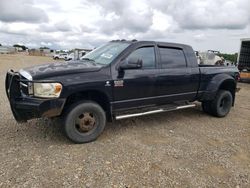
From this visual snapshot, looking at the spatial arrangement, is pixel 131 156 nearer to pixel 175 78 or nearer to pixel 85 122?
pixel 85 122

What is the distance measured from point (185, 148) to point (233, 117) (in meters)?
2.95

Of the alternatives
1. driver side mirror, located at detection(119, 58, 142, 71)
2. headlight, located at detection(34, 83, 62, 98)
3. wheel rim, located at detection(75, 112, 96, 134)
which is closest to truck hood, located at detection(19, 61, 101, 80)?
headlight, located at detection(34, 83, 62, 98)

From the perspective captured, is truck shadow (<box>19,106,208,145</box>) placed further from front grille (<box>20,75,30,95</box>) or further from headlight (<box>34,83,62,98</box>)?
front grille (<box>20,75,30,95</box>)

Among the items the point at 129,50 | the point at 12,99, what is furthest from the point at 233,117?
the point at 12,99

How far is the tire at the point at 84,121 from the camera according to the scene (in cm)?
445

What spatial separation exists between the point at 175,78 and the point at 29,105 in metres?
3.01

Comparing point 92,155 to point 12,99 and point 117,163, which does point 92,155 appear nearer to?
point 117,163

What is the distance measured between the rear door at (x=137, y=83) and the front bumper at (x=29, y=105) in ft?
3.60

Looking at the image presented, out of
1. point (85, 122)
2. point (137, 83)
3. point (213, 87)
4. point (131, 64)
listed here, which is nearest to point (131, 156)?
point (85, 122)

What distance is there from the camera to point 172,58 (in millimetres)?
5809

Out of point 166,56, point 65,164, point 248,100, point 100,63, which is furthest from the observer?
point 248,100

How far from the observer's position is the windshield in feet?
16.6

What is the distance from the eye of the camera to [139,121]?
603cm

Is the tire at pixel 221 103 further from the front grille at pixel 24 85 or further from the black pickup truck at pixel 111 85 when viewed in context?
the front grille at pixel 24 85
